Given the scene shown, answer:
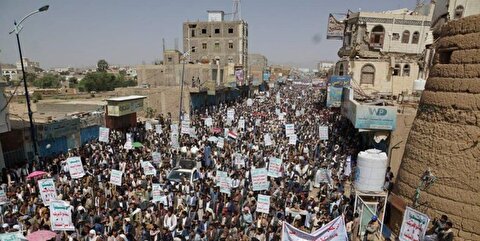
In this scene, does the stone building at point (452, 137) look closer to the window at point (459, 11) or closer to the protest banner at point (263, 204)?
the protest banner at point (263, 204)

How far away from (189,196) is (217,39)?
156 ft

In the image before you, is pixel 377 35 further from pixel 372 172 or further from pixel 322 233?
pixel 322 233

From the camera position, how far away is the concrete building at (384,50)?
29312mm

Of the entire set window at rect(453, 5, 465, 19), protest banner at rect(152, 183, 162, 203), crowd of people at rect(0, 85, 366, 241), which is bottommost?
crowd of people at rect(0, 85, 366, 241)

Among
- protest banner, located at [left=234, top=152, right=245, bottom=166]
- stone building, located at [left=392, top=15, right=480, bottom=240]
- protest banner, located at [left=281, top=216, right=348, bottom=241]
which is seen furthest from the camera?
protest banner, located at [left=234, top=152, right=245, bottom=166]

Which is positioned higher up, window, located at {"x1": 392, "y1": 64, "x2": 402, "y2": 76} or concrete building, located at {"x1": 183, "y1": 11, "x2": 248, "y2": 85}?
concrete building, located at {"x1": 183, "y1": 11, "x2": 248, "y2": 85}

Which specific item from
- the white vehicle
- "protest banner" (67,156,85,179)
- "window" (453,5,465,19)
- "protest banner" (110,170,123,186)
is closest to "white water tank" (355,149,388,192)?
the white vehicle

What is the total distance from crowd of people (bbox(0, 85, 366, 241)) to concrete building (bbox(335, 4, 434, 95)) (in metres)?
11.0

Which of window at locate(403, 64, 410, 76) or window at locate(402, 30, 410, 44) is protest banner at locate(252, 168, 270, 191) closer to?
window at locate(403, 64, 410, 76)

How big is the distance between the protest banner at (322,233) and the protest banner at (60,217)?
544cm

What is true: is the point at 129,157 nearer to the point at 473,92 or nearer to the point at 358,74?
the point at 473,92

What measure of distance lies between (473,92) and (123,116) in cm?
2185

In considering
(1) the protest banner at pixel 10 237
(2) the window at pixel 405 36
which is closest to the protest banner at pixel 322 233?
(1) the protest banner at pixel 10 237

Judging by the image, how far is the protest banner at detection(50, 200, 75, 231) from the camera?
28.3ft
